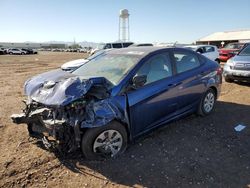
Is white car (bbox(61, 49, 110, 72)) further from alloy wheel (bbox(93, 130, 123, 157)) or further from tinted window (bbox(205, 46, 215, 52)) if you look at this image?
tinted window (bbox(205, 46, 215, 52))

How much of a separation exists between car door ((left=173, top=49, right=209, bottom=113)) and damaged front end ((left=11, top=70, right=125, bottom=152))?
1.64 m

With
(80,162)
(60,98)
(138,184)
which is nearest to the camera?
(138,184)

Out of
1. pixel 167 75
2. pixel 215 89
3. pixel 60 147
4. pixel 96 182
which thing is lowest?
pixel 96 182

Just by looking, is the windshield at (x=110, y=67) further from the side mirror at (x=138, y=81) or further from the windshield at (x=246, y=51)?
the windshield at (x=246, y=51)

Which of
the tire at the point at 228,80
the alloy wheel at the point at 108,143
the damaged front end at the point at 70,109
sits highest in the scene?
the damaged front end at the point at 70,109

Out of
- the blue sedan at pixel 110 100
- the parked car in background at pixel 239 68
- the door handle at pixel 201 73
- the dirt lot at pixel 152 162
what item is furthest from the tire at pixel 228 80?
the blue sedan at pixel 110 100

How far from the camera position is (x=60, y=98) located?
3641 mm

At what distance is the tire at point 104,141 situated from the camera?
12.2ft

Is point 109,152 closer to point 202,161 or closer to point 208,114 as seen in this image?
point 202,161

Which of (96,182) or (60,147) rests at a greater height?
(60,147)

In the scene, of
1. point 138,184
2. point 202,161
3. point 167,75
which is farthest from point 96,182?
point 167,75

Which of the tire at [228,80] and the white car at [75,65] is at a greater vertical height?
the white car at [75,65]

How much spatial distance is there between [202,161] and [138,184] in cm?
115

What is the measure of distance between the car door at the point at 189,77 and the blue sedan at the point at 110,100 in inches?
0.8
